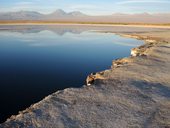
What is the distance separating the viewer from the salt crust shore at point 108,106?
8.78m

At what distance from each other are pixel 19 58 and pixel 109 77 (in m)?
14.9

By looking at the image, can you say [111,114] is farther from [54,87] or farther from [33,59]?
[33,59]

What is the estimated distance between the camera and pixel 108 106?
1002cm

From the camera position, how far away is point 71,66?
918 inches

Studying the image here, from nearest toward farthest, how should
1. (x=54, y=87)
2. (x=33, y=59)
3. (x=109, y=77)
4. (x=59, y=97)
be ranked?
(x=59, y=97)
(x=109, y=77)
(x=54, y=87)
(x=33, y=59)

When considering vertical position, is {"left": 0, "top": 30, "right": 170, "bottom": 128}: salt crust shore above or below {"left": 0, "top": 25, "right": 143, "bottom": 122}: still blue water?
above

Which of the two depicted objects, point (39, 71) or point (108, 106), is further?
point (39, 71)

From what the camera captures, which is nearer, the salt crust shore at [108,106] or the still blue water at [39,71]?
the salt crust shore at [108,106]

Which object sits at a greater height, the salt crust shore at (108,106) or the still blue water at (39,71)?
the salt crust shore at (108,106)

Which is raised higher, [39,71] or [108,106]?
[108,106]

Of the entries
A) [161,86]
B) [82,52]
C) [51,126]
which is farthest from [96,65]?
[51,126]

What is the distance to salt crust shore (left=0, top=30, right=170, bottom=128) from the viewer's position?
8781 millimetres

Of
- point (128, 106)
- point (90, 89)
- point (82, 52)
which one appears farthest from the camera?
point (82, 52)

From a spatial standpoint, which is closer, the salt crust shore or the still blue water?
the salt crust shore
